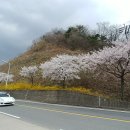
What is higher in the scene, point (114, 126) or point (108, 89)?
point (108, 89)

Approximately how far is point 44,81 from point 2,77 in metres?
17.7

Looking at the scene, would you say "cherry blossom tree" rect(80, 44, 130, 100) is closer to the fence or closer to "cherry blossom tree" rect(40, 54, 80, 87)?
the fence

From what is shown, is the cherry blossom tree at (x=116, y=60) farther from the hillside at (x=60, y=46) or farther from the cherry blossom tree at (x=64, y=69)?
the hillside at (x=60, y=46)

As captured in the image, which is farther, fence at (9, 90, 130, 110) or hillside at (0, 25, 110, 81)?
A: hillside at (0, 25, 110, 81)

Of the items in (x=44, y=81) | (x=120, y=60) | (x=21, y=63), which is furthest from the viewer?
(x=21, y=63)

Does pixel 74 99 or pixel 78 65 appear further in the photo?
pixel 78 65

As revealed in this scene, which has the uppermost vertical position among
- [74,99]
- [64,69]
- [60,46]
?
[60,46]

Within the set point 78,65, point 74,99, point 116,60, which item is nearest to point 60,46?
point 78,65

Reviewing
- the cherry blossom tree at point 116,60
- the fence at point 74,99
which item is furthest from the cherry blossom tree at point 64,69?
the cherry blossom tree at point 116,60

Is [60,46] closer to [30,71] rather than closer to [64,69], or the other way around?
[30,71]

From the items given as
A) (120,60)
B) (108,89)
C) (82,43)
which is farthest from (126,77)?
(82,43)

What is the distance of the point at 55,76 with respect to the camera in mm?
53750

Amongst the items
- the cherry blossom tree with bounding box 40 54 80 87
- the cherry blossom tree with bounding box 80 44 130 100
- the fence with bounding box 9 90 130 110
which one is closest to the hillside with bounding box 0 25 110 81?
the cherry blossom tree with bounding box 40 54 80 87

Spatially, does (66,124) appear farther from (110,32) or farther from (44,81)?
(110,32)
